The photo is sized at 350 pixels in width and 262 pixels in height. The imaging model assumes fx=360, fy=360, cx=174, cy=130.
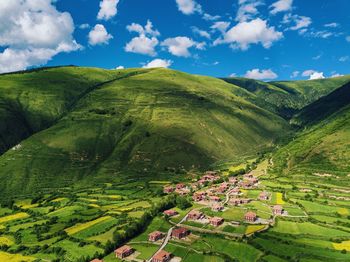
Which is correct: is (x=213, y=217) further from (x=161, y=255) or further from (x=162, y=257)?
(x=162, y=257)

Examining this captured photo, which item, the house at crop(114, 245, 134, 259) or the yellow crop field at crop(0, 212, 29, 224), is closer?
the house at crop(114, 245, 134, 259)

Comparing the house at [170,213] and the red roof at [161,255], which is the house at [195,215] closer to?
the house at [170,213]

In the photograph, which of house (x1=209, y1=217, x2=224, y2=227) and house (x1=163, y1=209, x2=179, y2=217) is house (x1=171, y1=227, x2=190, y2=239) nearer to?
house (x1=209, y1=217, x2=224, y2=227)

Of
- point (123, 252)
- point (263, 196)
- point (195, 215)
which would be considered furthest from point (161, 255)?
point (263, 196)

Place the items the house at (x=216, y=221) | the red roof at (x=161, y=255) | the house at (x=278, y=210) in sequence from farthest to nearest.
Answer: the house at (x=278, y=210) → the house at (x=216, y=221) → the red roof at (x=161, y=255)

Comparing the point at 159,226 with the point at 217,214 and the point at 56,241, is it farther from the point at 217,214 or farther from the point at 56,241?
the point at 56,241

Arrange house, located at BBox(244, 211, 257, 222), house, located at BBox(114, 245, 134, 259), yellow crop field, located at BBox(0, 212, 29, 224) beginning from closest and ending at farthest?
house, located at BBox(114, 245, 134, 259)
house, located at BBox(244, 211, 257, 222)
yellow crop field, located at BBox(0, 212, 29, 224)

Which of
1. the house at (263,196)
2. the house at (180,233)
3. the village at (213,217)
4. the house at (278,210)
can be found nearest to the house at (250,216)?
the village at (213,217)

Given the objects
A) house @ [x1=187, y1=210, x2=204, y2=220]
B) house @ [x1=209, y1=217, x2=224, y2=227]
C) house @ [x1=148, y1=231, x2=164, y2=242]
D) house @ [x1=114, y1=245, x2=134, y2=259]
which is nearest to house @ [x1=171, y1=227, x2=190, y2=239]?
house @ [x1=148, y1=231, x2=164, y2=242]

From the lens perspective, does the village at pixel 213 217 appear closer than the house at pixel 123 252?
No
